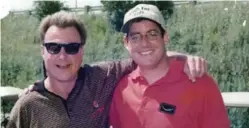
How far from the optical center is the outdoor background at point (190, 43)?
676cm

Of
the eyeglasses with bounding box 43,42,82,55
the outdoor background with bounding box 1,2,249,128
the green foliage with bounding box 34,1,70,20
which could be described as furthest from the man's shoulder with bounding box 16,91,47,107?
the green foliage with bounding box 34,1,70,20

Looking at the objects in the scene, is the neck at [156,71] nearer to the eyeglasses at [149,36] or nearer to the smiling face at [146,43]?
the smiling face at [146,43]

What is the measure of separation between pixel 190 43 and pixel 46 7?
3671mm

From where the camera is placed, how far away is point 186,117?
2363 mm

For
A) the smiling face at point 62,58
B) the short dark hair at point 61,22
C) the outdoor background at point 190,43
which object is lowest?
the outdoor background at point 190,43

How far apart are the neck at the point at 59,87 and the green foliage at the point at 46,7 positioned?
7.33 metres

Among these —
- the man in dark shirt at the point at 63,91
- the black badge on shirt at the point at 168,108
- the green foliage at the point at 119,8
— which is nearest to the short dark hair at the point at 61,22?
the man in dark shirt at the point at 63,91

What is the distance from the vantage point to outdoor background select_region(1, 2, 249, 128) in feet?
22.2

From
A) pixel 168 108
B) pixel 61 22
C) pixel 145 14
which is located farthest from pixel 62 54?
pixel 168 108

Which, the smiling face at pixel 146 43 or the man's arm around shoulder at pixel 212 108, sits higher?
the smiling face at pixel 146 43

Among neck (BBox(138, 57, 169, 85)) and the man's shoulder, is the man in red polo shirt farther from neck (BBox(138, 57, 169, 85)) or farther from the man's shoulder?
the man's shoulder

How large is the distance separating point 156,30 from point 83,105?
53cm

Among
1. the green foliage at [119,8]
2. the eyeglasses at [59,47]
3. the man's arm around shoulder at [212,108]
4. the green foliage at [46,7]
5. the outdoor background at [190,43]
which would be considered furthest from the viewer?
the green foliage at [46,7]

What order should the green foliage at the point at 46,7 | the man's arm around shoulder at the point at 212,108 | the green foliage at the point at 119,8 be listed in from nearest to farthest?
the man's arm around shoulder at the point at 212,108, the green foliage at the point at 119,8, the green foliage at the point at 46,7
